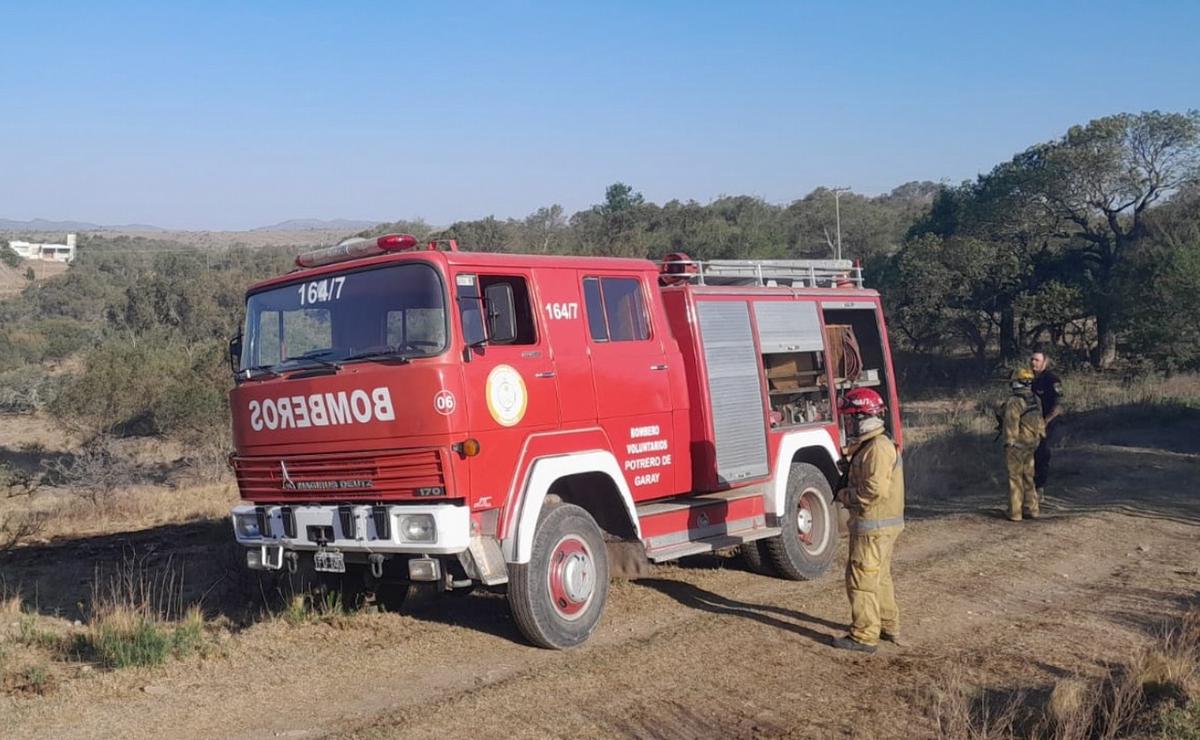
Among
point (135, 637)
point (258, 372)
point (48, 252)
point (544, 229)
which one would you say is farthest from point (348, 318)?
point (48, 252)

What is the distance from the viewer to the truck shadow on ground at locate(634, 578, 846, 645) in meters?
7.53

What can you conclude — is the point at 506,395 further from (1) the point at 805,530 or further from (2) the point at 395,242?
(1) the point at 805,530

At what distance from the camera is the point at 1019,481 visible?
1195 cm

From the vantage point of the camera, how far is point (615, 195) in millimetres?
53781

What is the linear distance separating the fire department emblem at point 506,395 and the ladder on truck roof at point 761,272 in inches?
85.2

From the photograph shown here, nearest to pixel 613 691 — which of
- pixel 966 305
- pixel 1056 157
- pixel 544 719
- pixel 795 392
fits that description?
pixel 544 719

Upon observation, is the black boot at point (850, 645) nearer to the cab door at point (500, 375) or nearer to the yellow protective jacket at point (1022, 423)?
the cab door at point (500, 375)

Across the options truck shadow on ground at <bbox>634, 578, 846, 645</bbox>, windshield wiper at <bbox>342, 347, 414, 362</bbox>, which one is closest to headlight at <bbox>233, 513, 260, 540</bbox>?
windshield wiper at <bbox>342, 347, 414, 362</bbox>

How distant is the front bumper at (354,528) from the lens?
20.7ft

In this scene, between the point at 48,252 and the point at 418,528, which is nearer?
the point at 418,528

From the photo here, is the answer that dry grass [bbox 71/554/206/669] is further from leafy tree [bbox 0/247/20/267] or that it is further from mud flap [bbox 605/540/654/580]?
leafy tree [bbox 0/247/20/267]

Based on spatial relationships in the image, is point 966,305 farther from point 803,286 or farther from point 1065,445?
point 803,286

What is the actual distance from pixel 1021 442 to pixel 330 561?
8447 millimetres

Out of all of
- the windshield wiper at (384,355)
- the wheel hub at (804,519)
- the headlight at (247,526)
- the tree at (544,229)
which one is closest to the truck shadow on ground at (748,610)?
the wheel hub at (804,519)
